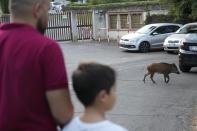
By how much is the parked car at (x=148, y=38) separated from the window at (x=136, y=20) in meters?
6.26

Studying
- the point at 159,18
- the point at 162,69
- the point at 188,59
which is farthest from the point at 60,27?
the point at 162,69

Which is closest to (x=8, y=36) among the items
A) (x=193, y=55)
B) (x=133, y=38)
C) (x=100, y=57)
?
(x=193, y=55)

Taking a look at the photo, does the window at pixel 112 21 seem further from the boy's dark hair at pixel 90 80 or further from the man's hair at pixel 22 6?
the boy's dark hair at pixel 90 80

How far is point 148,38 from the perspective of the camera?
29984mm

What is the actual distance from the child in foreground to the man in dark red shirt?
80 millimetres

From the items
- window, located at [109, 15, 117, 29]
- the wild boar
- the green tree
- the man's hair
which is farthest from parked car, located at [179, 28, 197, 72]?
the green tree

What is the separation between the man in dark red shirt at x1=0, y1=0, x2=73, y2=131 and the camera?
318 cm

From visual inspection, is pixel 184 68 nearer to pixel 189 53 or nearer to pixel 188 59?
pixel 188 59

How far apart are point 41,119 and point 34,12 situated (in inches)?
25.5

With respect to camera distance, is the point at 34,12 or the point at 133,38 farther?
the point at 133,38

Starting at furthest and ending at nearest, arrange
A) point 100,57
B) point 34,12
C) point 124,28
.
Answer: point 124,28 < point 100,57 < point 34,12

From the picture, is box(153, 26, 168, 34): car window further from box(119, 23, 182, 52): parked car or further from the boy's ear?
the boy's ear

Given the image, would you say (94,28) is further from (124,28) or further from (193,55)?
(193,55)

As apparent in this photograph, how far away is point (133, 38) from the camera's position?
29.9 m
